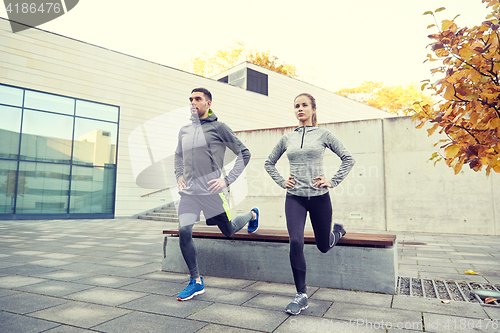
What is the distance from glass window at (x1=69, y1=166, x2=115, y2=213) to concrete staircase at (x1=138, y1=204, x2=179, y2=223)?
1.83m

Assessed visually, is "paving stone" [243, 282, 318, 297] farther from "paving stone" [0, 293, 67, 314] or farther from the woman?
"paving stone" [0, 293, 67, 314]

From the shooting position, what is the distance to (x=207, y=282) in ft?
13.8

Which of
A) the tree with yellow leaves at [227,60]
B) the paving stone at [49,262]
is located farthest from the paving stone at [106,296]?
the tree with yellow leaves at [227,60]

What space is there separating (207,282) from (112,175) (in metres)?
13.7

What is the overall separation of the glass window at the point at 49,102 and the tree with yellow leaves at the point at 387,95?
29.0 m

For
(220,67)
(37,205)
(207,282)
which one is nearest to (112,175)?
(37,205)

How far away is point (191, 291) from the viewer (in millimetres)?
3514

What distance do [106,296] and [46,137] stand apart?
13.8 m

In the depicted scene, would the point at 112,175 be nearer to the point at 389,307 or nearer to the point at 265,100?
the point at 265,100

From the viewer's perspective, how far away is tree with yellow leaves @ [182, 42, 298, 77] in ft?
105

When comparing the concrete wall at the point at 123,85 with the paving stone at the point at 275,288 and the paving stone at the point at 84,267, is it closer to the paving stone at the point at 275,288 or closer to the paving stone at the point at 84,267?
the paving stone at the point at 84,267

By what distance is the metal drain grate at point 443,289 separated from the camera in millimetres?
3557

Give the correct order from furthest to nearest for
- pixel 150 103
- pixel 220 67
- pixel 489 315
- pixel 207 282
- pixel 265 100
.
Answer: pixel 220 67 → pixel 265 100 → pixel 150 103 → pixel 207 282 → pixel 489 315

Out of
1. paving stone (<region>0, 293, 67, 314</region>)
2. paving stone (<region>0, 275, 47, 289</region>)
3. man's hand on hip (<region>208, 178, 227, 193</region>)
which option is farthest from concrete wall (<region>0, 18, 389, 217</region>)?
man's hand on hip (<region>208, 178, 227, 193</region>)
